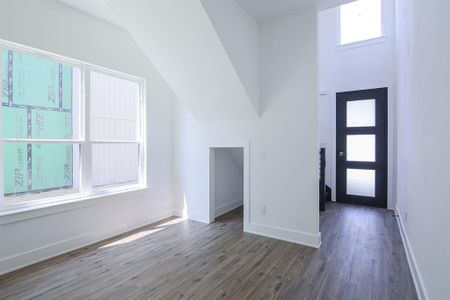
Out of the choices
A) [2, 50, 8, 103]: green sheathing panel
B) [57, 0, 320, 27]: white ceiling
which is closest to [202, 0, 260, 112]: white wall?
[57, 0, 320, 27]: white ceiling

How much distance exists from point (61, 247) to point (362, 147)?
5298 mm

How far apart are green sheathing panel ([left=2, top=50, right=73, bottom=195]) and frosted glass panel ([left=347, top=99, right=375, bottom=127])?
4.99 metres

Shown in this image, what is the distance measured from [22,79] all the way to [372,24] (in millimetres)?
5939

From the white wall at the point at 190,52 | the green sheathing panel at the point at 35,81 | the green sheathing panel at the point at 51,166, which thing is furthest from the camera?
the green sheathing panel at the point at 51,166

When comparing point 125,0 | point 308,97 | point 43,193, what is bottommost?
point 43,193

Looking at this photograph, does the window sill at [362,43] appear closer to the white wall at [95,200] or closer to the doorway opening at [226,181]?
the doorway opening at [226,181]

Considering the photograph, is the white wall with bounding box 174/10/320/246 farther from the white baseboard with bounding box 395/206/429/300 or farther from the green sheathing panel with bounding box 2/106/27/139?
the green sheathing panel with bounding box 2/106/27/139

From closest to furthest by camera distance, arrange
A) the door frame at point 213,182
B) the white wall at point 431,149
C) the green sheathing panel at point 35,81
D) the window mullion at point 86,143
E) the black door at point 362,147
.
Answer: the white wall at point 431,149, the green sheathing panel at point 35,81, the window mullion at point 86,143, the door frame at point 213,182, the black door at point 362,147

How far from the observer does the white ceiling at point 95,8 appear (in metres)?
2.80

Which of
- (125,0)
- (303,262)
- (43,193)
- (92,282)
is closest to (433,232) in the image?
(303,262)

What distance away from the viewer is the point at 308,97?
2.96 m

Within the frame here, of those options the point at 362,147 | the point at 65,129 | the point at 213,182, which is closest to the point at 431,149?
the point at 213,182

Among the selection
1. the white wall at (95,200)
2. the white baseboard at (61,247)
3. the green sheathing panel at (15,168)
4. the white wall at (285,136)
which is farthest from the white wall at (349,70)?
the green sheathing panel at (15,168)

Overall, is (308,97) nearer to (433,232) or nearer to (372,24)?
(433,232)
